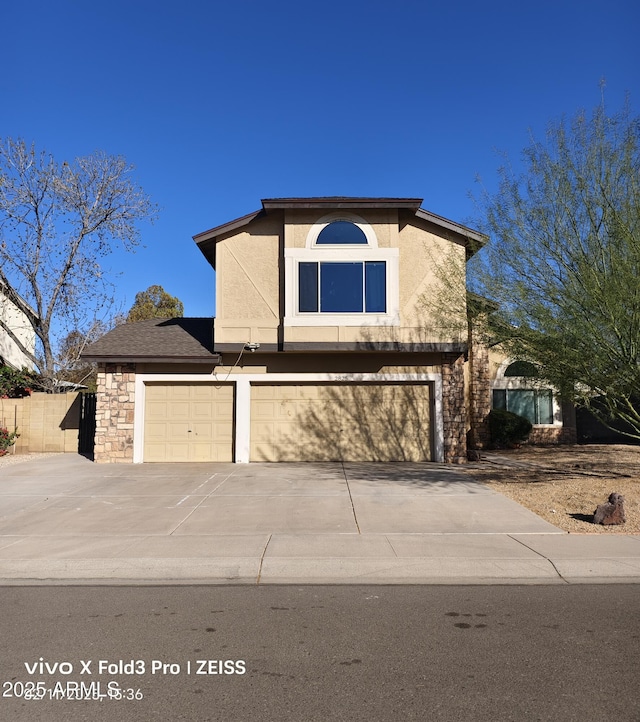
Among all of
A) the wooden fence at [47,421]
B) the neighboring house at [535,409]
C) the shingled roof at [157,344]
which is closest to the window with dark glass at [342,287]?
the shingled roof at [157,344]

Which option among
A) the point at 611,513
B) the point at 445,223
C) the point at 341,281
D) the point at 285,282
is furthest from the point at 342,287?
the point at 611,513

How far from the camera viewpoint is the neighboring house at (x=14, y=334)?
74.8 feet

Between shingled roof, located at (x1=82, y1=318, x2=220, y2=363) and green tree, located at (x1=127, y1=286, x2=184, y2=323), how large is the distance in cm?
2028

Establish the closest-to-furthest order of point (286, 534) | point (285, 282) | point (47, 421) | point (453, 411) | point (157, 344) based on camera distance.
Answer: point (286, 534) → point (285, 282) → point (453, 411) → point (157, 344) → point (47, 421)

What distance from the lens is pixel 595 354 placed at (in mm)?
10836

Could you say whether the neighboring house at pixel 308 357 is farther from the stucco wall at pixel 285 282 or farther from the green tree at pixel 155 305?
the green tree at pixel 155 305

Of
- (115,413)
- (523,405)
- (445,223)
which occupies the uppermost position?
(445,223)

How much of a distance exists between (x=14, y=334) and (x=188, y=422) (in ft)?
39.8

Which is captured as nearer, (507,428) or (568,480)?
(568,480)

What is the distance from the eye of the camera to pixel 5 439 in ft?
56.7

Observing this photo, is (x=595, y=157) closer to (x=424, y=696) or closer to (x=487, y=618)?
(x=487, y=618)

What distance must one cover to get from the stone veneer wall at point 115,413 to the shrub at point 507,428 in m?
11.6

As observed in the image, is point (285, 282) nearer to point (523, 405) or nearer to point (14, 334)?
point (523, 405)

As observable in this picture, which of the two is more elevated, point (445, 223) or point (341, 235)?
point (445, 223)
